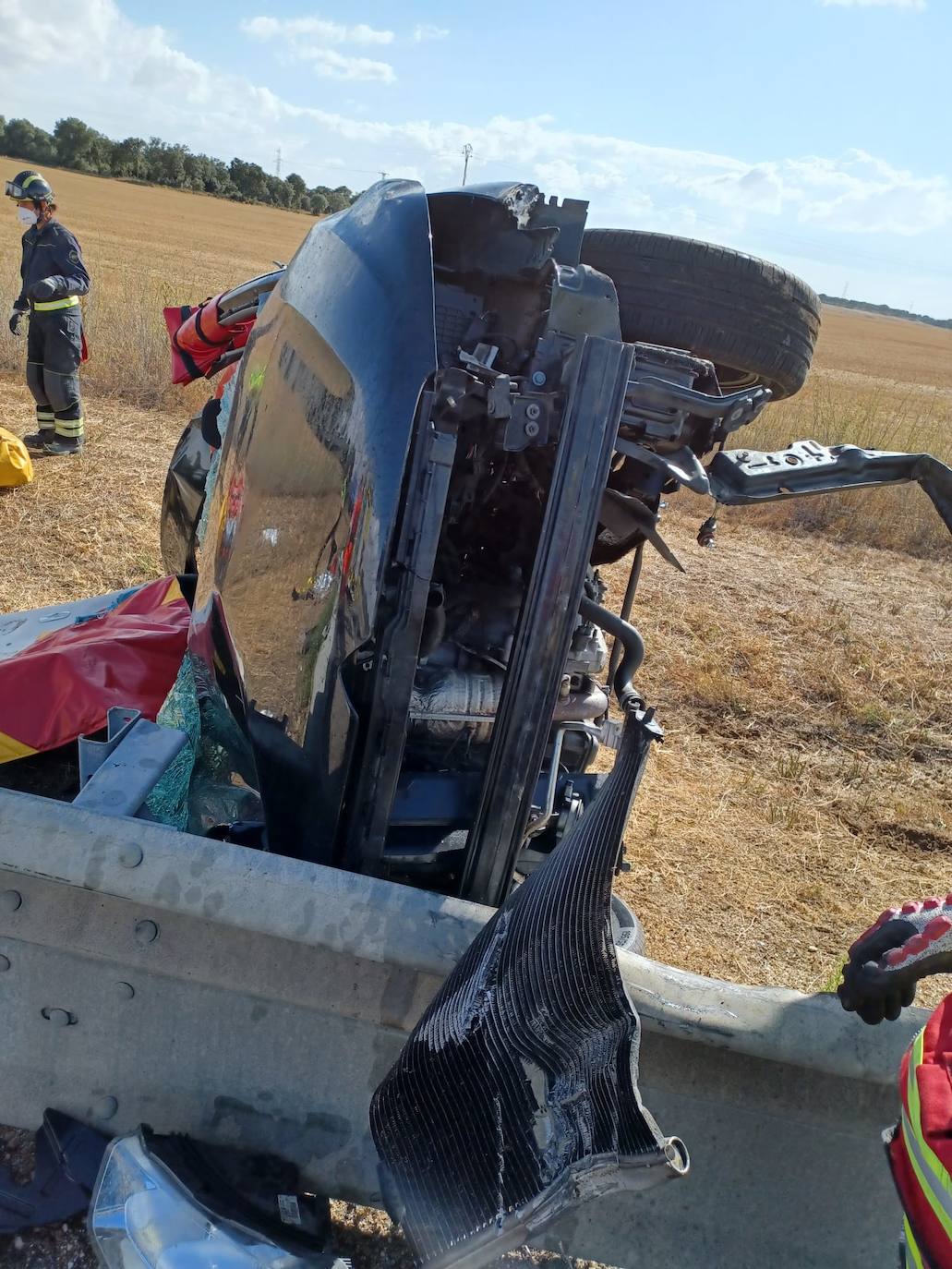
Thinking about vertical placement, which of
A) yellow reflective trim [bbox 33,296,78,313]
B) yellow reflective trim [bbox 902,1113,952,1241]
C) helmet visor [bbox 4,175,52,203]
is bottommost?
yellow reflective trim [bbox 902,1113,952,1241]

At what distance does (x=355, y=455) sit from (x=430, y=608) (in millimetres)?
345

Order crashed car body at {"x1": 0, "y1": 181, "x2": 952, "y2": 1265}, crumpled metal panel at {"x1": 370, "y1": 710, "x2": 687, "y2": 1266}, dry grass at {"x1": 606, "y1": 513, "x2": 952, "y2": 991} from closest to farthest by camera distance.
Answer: crumpled metal panel at {"x1": 370, "y1": 710, "x2": 687, "y2": 1266}, crashed car body at {"x1": 0, "y1": 181, "x2": 952, "y2": 1265}, dry grass at {"x1": 606, "y1": 513, "x2": 952, "y2": 991}

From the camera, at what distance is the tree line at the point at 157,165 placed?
6081 centimetres

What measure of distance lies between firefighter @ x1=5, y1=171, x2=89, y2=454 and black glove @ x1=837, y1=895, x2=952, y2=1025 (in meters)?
7.38

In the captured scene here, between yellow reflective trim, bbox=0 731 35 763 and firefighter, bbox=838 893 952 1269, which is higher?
firefighter, bbox=838 893 952 1269

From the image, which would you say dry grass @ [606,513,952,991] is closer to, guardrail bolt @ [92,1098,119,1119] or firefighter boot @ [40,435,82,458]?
guardrail bolt @ [92,1098,119,1119]

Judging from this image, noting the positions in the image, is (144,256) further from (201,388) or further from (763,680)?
(763,680)

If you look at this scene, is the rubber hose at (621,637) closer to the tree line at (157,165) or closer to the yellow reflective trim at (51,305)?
the yellow reflective trim at (51,305)

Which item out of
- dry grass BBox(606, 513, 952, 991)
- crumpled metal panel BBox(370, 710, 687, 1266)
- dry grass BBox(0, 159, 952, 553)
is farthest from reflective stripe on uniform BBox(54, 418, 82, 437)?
crumpled metal panel BBox(370, 710, 687, 1266)

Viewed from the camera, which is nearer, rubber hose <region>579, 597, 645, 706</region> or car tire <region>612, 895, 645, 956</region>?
rubber hose <region>579, 597, 645, 706</region>

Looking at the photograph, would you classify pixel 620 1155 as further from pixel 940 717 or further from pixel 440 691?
pixel 940 717

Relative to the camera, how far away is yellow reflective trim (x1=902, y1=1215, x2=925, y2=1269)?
1.36 metres

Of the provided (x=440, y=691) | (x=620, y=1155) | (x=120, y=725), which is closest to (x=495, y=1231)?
(x=620, y=1155)

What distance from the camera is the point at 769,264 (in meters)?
2.66
